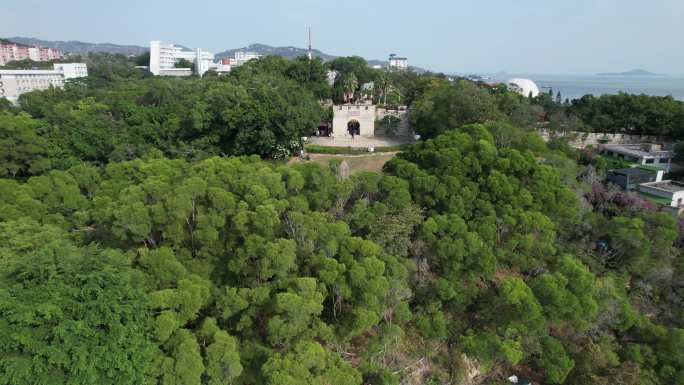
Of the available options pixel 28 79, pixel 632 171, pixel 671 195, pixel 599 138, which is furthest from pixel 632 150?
pixel 28 79

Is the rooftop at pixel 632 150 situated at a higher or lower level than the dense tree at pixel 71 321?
higher

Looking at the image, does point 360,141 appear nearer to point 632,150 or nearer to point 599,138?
point 632,150

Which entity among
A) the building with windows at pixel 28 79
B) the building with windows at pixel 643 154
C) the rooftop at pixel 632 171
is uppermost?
the building with windows at pixel 28 79

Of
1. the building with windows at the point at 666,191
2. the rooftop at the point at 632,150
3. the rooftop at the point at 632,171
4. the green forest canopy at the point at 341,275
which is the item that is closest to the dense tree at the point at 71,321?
the green forest canopy at the point at 341,275

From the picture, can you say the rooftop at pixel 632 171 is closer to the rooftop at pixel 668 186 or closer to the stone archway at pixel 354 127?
the rooftop at pixel 668 186

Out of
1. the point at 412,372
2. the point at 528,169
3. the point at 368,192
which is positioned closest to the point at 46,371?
the point at 412,372
